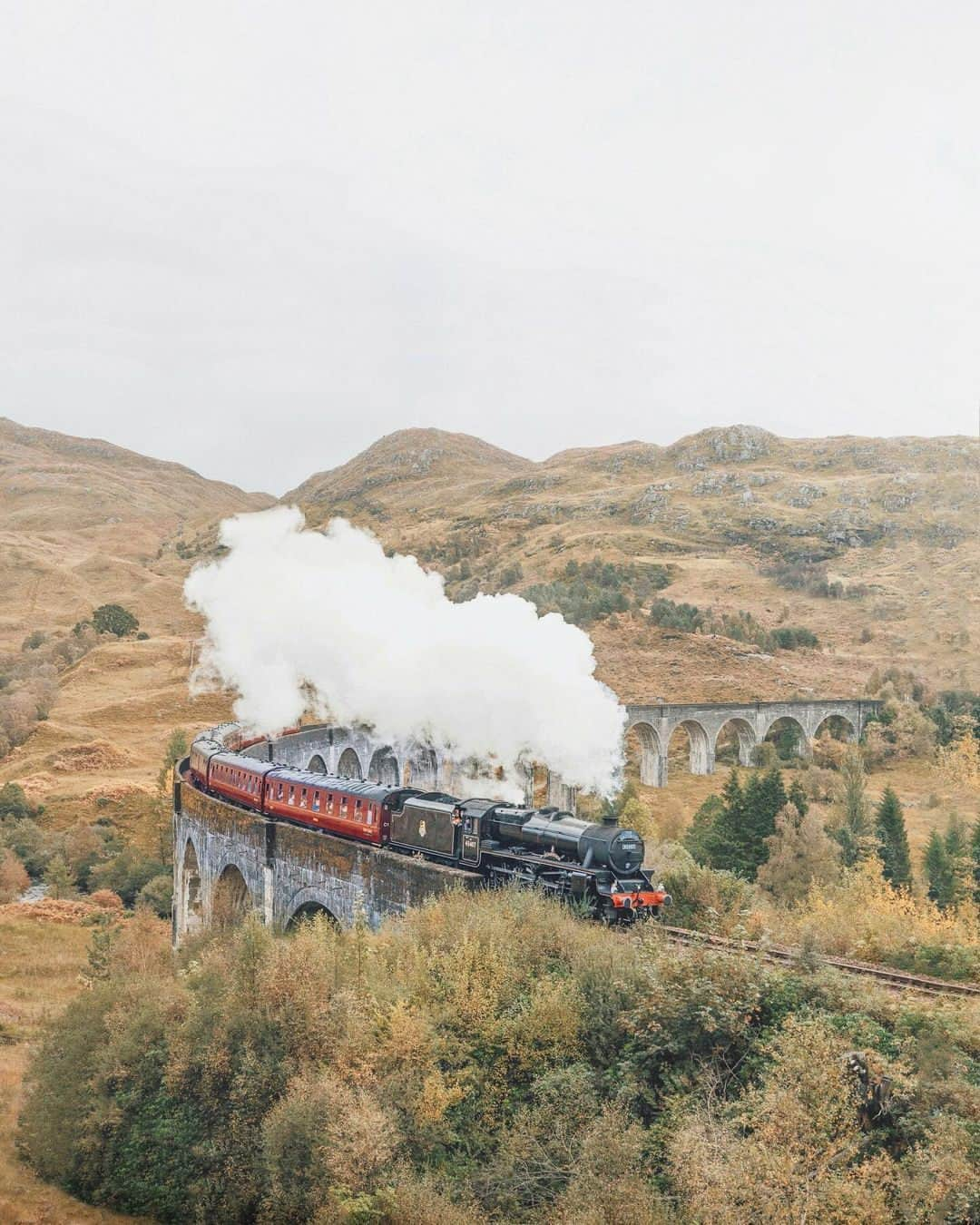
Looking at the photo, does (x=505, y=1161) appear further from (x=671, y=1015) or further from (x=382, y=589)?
(x=382, y=589)

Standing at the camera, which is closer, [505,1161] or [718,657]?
[505,1161]

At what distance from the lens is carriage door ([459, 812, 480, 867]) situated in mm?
20797

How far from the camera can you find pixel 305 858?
2511 cm

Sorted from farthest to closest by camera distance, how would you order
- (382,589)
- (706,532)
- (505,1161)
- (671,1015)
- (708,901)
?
(706,532), (382,589), (708,901), (671,1015), (505,1161)

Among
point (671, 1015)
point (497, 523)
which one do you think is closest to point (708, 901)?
point (671, 1015)

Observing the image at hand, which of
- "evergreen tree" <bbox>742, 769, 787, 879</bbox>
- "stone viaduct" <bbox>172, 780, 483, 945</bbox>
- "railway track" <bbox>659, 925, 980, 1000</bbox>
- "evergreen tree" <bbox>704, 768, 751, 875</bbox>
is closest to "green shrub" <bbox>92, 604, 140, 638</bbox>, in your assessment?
"stone viaduct" <bbox>172, 780, 483, 945</bbox>

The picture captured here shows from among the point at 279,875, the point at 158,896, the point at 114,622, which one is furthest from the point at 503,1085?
the point at 114,622

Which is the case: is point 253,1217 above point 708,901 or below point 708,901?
below

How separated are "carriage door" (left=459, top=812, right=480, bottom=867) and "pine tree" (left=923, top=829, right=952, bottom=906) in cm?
2274

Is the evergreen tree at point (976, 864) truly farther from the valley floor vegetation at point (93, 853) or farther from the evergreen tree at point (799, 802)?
the valley floor vegetation at point (93, 853)

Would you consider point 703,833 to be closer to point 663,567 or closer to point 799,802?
point 799,802

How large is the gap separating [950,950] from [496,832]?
8899 mm

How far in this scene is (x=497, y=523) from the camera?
154 m

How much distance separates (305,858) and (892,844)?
25.6 m
